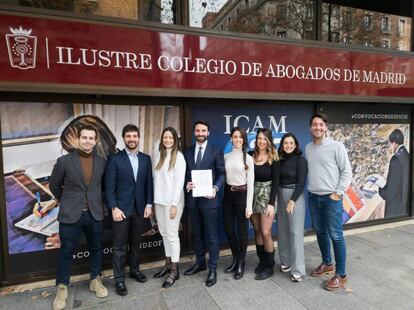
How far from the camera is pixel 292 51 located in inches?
179

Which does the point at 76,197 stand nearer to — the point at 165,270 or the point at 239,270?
the point at 165,270

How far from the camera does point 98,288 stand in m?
3.36

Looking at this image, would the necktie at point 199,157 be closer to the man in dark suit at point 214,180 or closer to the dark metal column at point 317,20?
the man in dark suit at point 214,180

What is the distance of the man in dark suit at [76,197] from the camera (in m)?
3.09

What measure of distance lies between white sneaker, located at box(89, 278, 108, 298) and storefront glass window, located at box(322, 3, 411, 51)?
15.4ft

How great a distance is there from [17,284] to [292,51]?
15.0 feet

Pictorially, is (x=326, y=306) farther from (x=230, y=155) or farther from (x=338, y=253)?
(x=230, y=155)

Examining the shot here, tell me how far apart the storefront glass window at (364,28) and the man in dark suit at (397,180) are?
1613 millimetres

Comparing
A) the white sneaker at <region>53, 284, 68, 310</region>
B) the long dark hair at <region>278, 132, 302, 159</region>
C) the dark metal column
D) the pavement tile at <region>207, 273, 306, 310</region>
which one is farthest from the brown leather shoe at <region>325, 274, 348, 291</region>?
the dark metal column

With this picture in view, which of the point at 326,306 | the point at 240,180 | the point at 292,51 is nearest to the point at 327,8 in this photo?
the point at 292,51

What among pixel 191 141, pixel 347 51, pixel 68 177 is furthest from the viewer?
pixel 347 51

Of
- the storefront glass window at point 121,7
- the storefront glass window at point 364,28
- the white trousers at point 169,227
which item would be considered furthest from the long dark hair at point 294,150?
the storefront glass window at point 364,28

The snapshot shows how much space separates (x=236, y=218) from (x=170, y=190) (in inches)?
34.3

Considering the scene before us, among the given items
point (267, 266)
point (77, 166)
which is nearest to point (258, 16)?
point (77, 166)
